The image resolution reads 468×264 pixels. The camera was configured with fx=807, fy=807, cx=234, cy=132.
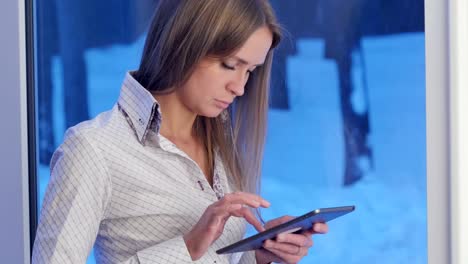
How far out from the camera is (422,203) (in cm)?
190

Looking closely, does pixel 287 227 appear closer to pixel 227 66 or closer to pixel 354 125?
pixel 227 66

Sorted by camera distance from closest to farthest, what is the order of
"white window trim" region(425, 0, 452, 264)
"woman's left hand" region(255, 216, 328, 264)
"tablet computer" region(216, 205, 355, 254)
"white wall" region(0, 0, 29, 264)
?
1. "tablet computer" region(216, 205, 355, 254)
2. "woman's left hand" region(255, 216, 328, 264)
3. "white window trim" region(425, 0, 452, 264)
4. "white wall" region(0, 0, 29, 264)

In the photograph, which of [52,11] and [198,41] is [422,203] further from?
[52,11]

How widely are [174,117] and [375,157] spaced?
64cm

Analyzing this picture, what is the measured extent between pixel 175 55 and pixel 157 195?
0.82 ft

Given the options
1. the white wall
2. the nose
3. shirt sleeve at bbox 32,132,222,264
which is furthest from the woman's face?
the white wall

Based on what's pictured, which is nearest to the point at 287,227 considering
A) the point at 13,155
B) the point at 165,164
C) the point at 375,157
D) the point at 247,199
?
the point at 247,199

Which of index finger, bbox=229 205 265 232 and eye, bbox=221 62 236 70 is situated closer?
index finger, bbox=229 205 265 232

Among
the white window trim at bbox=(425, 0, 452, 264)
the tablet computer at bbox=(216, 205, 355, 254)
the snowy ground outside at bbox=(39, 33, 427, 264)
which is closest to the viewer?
the tablet computer at bbox=(216, 205, 355, 254)

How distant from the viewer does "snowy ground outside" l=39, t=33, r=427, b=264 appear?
1.91 metres

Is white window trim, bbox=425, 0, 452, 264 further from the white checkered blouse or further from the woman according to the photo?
the white checkered blouse

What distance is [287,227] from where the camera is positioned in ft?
4.14

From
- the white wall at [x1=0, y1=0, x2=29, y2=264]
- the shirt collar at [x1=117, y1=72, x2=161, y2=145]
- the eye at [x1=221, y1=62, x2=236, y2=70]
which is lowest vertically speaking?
the white wall at [x1=0, y1=0, x2=29, y2=264]

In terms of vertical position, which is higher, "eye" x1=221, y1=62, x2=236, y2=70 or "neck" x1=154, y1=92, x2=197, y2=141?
"eye" x1=221, y1=62, x2=236, y2=70
